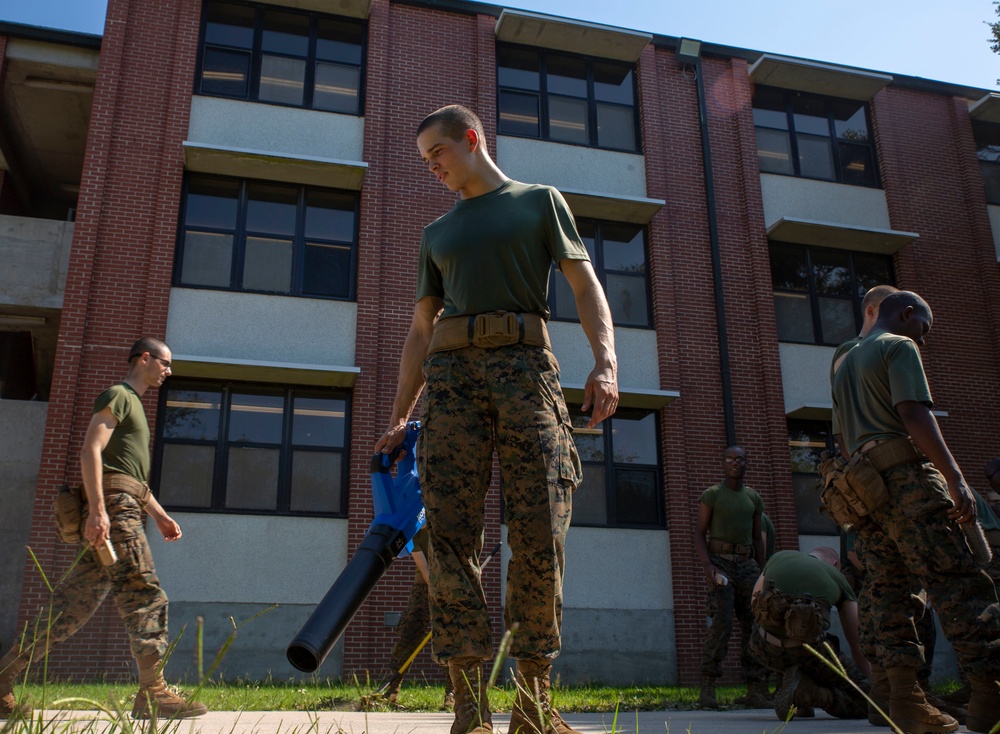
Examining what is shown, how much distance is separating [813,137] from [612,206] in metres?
5.10

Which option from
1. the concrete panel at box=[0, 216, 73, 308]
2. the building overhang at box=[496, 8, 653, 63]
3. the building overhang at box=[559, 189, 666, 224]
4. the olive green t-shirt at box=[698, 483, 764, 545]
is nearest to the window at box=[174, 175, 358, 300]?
the concrete panel at box=[0, 216, 73, 308]

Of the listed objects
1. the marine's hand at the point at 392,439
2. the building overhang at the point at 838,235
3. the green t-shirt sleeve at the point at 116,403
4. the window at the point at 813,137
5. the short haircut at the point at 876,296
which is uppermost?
the window at the point at 813,137

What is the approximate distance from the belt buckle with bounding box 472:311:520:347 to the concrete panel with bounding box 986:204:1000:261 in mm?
17212

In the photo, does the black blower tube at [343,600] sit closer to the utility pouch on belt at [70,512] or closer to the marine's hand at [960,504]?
the marine's hand at [960,504]

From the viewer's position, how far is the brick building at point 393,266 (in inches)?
500

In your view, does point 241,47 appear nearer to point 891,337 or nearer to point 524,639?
point 891,337

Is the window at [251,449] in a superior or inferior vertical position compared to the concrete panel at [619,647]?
superior

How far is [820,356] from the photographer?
16.0 m

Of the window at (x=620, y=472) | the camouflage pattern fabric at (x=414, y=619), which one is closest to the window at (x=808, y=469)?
the window at (x=620, y=472)

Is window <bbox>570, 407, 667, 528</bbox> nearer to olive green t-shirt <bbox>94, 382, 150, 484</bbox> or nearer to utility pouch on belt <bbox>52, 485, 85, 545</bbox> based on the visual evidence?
olive green t-shirt <bbox>94, 382, 150, 484</bbox>

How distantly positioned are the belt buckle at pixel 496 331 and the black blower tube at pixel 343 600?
780mm

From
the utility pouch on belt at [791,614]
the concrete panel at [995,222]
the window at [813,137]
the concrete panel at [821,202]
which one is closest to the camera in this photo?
the utility pouch on belt at [791,614]

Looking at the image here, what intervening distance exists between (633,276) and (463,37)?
5.19m

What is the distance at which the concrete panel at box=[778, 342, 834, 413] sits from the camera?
15469mm
